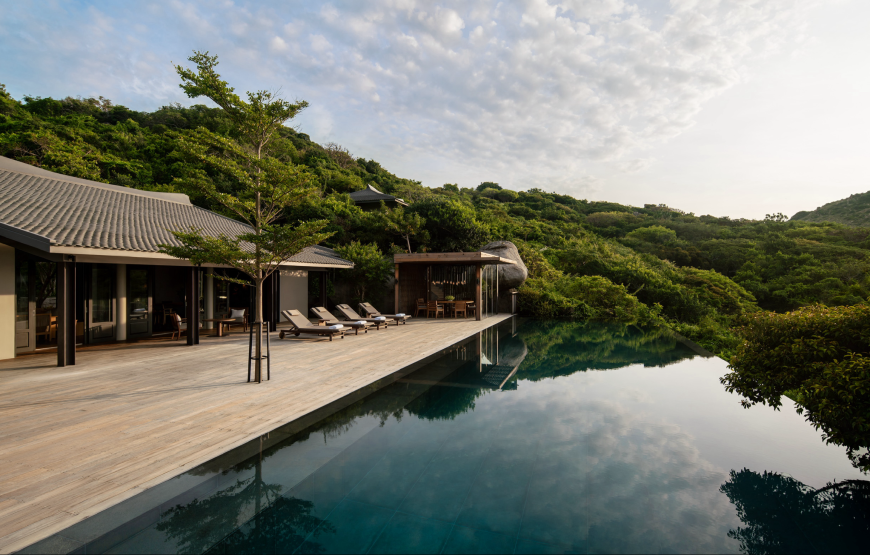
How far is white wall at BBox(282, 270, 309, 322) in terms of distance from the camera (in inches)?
564

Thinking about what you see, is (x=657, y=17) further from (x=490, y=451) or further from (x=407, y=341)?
(x=490, y=451)

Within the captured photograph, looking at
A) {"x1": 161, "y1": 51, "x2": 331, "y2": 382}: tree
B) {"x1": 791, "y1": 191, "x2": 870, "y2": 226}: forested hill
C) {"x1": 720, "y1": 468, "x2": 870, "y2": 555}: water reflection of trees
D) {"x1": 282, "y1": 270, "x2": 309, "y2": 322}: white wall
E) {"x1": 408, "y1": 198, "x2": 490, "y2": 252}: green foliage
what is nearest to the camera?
{"x1": 720, "y1": 468, "x2": 870, "y2": 555}: water reflection of trees

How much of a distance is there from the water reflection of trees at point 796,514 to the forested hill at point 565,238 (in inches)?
349

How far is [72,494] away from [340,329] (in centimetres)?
793

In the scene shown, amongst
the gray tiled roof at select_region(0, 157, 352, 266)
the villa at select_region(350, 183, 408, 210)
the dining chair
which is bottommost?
the dining chair

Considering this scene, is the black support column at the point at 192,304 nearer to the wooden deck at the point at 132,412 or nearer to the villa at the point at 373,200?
the wooden deck at the point at 132,412

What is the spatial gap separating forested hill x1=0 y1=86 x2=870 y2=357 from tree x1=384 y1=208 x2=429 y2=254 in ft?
0.18

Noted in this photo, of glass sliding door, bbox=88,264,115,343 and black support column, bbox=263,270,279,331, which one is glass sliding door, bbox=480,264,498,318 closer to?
black support column, bbox=263,270,279,331

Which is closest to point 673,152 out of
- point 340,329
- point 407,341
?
point 407,341

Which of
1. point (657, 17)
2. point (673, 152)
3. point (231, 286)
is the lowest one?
point (231, 286)

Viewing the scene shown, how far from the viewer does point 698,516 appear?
289 cm

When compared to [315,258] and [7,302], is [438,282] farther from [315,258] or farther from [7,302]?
[7,302]

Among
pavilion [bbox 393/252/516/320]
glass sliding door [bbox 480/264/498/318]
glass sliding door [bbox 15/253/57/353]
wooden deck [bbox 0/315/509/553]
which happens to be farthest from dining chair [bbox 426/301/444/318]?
glass sliding door [bbox 15/253/57/353]

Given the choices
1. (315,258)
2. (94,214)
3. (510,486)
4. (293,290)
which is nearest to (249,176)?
(510,486)
